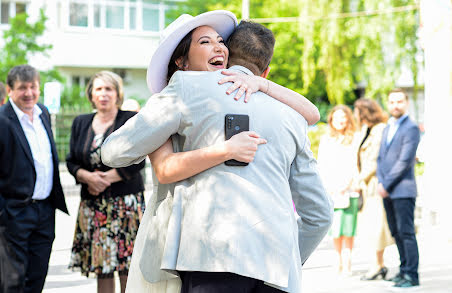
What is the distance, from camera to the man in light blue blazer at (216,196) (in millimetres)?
2545

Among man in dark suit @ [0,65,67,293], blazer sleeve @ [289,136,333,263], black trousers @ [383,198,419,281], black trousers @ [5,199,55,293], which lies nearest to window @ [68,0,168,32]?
black trousers @ [383,198,419,281]

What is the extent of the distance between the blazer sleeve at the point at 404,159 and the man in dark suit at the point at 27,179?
3.67 meters

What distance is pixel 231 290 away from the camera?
2.57 meters

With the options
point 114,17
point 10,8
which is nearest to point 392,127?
→ point 114,17

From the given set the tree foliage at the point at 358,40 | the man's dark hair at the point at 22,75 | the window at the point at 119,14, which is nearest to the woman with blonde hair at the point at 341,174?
the man's dark hair at the point at 22,75

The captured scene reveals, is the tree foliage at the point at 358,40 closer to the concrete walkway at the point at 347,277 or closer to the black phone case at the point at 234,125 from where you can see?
the concrete walkway at the point at 347,277

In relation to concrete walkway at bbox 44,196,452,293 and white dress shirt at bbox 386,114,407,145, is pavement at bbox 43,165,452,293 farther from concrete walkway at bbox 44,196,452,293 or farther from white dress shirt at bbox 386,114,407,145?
white dress shirt at bbox 386,114,407,145

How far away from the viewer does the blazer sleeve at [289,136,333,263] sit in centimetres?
289

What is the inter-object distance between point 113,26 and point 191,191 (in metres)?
36.0

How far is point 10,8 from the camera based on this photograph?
3647 centimetres

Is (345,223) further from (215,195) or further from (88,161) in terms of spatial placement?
(215,195)

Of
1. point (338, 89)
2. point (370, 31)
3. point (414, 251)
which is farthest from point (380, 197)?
point (338, 89)

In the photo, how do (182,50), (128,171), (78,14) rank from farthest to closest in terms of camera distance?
(78,14) < (128,171) < (182,50)

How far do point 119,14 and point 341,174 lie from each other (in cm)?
3110
